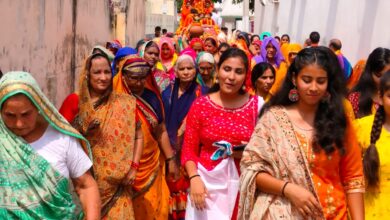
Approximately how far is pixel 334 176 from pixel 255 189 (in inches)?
17.0

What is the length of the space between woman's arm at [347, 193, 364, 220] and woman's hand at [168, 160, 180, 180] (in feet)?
7.87

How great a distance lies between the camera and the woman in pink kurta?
4008mm

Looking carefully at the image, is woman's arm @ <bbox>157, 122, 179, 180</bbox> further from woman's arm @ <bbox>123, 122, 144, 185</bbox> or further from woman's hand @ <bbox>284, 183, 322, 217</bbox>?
woman's hand @ <bbox>284, 183, 322, 217</bbox>

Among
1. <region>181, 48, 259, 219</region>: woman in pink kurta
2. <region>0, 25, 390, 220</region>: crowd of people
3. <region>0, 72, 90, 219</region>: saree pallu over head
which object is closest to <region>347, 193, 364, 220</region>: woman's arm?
<region>0, 25, 390, 220</region>: crowd of people

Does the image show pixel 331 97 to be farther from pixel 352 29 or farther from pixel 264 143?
pixel 352 29

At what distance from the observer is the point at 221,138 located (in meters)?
4.02

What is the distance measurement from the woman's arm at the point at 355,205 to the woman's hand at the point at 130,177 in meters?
1.94

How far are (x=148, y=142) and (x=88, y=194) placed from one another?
1.76m

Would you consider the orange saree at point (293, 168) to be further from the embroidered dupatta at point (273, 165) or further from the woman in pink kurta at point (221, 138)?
the woman in pink kurta at point (221, 138)

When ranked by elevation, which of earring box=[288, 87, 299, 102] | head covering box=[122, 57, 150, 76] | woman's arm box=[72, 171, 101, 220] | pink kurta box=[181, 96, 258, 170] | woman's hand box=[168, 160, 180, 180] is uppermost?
earring box=[288, 87, 299, 102]

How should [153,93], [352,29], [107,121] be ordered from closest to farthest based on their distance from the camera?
[107,121], [153,93], [352,29]

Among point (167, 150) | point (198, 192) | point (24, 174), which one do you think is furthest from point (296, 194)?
point (167, 150)

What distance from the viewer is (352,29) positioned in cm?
1135

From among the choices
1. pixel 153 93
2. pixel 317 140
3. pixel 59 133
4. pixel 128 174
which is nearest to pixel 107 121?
pixel 128 174
